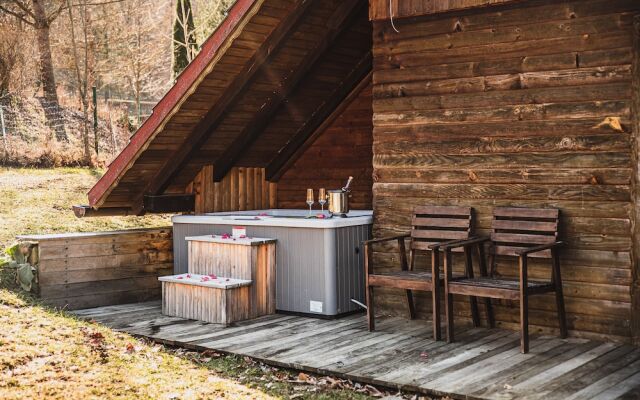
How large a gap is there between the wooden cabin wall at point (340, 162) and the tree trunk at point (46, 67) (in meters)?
6.95

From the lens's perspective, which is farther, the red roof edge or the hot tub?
the hot tub

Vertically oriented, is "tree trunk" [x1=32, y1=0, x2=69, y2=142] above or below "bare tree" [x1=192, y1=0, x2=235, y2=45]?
below

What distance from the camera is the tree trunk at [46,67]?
570 inches

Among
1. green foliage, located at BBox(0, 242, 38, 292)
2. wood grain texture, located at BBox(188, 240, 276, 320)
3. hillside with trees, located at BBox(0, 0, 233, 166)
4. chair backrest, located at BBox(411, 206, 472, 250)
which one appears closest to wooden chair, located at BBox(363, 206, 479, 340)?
chair backrest, located at BBox(411, 206, 472, 250)

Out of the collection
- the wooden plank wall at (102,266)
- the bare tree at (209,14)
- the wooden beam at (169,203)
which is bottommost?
the wooden plank wall at (102,266)

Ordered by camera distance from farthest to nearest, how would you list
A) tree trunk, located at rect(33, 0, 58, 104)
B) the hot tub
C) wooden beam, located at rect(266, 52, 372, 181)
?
tree trunk, located at rect(33, 0, 58, 104) → wooden beam, located at rect(266, 52, 372, 181) → the hot tub

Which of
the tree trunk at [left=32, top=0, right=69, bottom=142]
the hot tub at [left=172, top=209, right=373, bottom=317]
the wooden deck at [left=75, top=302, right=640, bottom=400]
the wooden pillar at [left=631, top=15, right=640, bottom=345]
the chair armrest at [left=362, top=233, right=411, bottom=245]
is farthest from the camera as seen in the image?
the tree trunk at [left=32, top=0, right=69, bottom=142]

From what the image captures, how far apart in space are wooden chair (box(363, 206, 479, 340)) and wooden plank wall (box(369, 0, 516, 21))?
4.82ft

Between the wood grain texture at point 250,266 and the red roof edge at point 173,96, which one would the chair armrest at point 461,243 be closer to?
the wood grain texture at point 250,266

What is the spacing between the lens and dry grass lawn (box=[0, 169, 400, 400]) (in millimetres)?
4551

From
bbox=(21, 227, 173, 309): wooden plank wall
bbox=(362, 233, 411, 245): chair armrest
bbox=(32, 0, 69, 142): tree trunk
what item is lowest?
bbox=(21, 227, 173, 309): wooden plank wall

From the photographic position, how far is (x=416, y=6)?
631 centimetres

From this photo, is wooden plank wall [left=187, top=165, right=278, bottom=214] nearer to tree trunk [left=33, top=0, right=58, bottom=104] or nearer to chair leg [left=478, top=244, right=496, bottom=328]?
chair leg [left=478, top=244, right=496, bottom=328]

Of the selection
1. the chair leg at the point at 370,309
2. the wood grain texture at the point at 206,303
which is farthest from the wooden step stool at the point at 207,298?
the chair leg at the point at 370,309
